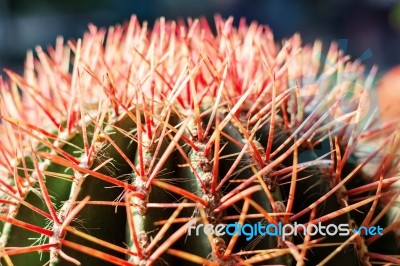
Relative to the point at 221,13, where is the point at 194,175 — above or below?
below

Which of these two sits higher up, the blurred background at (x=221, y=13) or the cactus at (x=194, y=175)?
the blurred background at (x=221, y=13)

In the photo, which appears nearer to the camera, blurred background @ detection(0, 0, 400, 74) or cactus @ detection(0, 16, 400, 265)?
cactus @ detection(0, 16, 400, 265)

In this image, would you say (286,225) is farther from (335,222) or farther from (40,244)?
(40,244)

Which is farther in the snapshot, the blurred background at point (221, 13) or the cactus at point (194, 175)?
the blurred background at point (221, 13)

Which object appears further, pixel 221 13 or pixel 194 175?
pixel 221 13


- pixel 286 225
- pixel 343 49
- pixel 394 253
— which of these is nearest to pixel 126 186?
pixel 286 225
